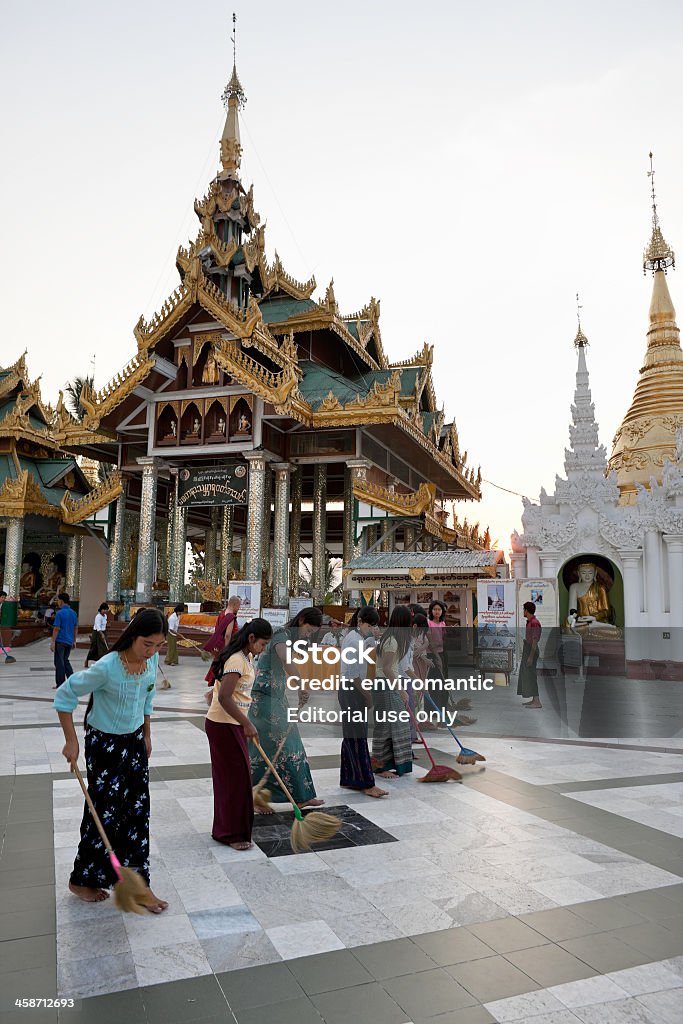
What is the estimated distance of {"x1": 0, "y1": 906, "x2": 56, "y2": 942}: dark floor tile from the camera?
3.19 m

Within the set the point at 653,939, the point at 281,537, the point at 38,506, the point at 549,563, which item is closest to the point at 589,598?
the point at 549,563

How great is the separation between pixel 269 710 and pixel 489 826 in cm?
180

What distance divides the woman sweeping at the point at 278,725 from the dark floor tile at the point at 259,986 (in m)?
2.27

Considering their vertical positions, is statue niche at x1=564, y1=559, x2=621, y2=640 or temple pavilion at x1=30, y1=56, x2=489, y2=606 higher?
temple pavilion at x1=30, y1=56, x2=489, y2=606

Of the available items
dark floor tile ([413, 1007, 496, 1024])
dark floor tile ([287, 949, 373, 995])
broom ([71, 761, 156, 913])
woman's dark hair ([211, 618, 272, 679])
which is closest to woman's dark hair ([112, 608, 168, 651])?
broom ([71, 761, 156, 913])

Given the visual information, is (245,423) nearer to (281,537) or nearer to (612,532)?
(281,537)

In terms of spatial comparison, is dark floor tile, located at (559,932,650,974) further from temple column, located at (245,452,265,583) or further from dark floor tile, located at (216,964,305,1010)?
temple column, located at (245,452,265,583)

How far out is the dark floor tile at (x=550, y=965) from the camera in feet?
9.37

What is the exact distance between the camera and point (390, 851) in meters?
4.37

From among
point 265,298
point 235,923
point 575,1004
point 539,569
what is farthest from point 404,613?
point 265,298

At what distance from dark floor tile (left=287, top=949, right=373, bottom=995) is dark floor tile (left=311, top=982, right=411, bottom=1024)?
0.04 meters

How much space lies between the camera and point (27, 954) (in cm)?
300

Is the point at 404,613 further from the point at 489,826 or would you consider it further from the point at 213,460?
the point at 213,460

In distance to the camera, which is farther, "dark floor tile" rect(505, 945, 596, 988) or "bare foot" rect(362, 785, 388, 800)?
"bare foot" rect(362, 785, 388, 800)
